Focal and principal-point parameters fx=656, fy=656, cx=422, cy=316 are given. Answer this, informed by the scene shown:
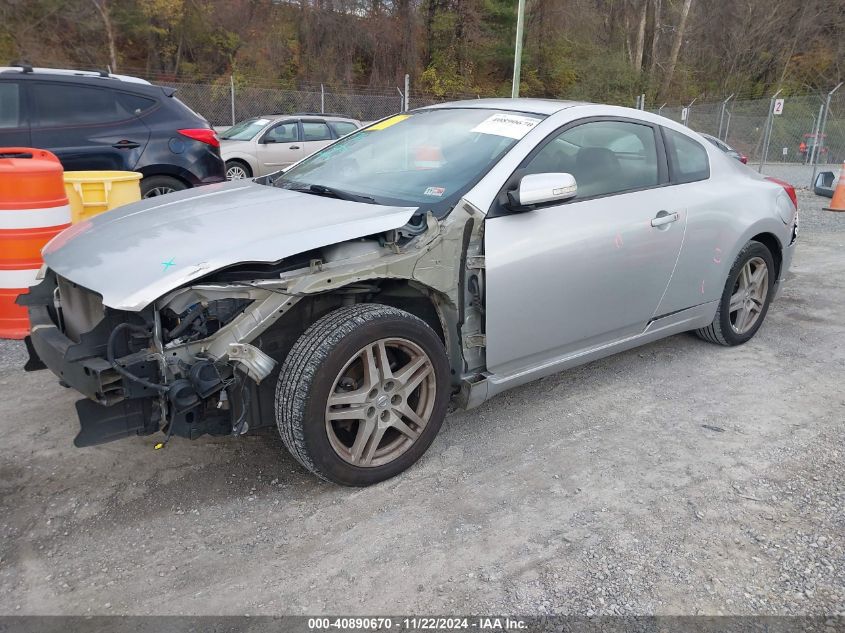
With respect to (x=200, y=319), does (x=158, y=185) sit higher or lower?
higher

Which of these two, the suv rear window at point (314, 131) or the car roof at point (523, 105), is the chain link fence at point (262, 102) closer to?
the suv rear window at point (314, 131)

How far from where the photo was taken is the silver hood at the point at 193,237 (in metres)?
2.46

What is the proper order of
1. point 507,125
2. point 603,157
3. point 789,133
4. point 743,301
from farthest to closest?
1. point 789,133
2. point 743,301
3. point 603,157
4. point 507,125

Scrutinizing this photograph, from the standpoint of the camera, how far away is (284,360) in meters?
2.75

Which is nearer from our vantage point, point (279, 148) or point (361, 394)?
point (361, 394)

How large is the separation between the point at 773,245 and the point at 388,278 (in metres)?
3.22

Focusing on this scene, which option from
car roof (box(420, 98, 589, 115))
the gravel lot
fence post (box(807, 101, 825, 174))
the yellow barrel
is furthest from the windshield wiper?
fence post (box(807, 101, 825, 174))

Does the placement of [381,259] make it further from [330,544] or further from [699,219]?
[699,219]

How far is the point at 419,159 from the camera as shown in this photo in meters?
3.47

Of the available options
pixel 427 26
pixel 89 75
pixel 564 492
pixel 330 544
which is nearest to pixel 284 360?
pixel 330 544

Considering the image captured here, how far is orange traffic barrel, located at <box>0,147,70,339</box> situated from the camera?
4207 millimetres

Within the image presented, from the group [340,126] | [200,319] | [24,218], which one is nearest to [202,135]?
[24,218]

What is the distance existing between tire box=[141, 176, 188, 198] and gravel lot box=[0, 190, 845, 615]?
3.14 meters

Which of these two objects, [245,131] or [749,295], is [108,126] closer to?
[749,295]
